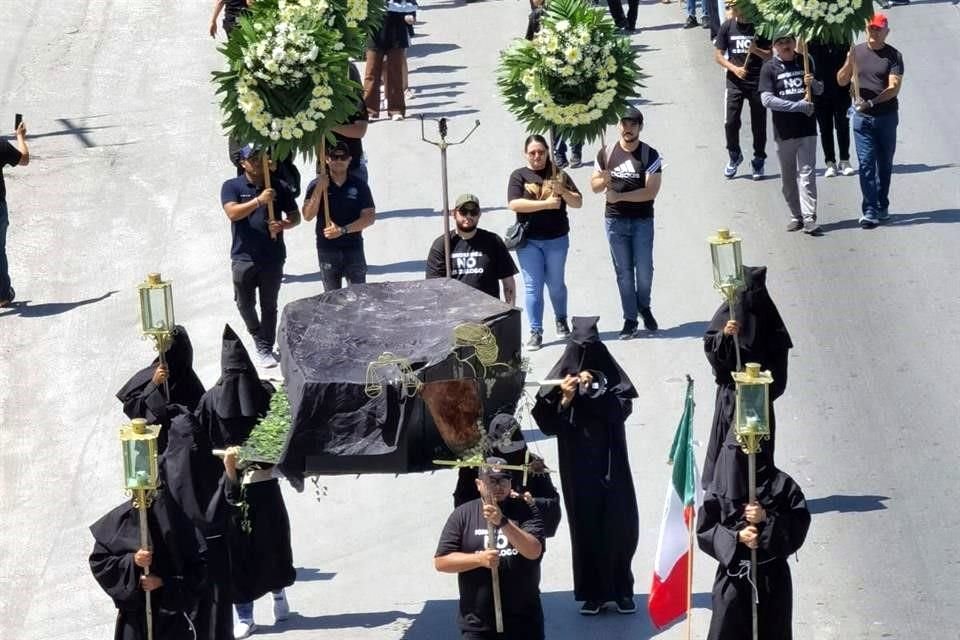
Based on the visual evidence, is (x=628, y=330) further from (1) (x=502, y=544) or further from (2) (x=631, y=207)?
(1) (x=502, y=544)

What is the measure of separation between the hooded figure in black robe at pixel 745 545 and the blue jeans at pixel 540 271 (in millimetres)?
5174

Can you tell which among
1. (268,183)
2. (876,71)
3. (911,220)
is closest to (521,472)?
(268,183)

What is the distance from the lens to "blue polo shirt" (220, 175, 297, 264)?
1602 cm

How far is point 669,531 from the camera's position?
12.0m

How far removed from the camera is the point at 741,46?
19.8 meters

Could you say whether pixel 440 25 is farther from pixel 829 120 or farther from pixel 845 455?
pixel 845 455

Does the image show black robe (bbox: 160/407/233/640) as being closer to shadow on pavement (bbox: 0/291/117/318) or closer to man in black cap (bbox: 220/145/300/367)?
man in black cap (bbox: 220/145/300/367)

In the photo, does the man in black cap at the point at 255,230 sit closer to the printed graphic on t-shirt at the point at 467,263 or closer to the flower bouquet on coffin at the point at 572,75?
the printed graphic on t-shirt at the point at 467,263

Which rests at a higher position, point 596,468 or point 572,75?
point 572,75

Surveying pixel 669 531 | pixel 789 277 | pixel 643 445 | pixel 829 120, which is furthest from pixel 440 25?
pixel 669 531

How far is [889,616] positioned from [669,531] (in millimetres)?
1571

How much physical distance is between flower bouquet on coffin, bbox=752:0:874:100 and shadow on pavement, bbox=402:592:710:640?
6581 mm

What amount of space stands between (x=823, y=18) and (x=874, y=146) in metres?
1.71

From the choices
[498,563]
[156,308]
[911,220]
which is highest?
[156,308]
